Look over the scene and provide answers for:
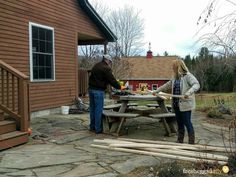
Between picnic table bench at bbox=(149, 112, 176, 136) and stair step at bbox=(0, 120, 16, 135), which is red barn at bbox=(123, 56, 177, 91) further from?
stair step at bbox=(0, 120, 16, 135)

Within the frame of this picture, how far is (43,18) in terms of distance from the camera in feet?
37.7

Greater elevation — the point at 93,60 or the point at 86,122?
the point at 93,60

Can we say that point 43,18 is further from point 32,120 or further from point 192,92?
point 192,92

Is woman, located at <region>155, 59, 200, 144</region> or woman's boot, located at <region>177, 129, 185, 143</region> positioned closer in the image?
woman, located at <region>155, 59, 200, 144</region>

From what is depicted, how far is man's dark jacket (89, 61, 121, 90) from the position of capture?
816cm

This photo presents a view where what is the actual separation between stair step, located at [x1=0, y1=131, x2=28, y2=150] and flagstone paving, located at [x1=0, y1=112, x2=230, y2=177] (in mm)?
117

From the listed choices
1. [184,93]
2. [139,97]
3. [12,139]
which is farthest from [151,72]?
[12,139]

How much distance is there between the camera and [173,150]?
19.6 ft

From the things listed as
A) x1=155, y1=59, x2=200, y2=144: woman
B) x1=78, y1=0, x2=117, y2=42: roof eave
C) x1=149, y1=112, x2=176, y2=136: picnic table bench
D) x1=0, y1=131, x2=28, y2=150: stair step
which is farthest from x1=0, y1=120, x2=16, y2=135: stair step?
x1=78, y1=0, x2=117, y2=42: roof eave

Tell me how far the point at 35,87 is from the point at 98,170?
20.9 ft

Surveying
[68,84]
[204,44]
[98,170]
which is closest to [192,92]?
[204,44]

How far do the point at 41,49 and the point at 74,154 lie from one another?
595 cm

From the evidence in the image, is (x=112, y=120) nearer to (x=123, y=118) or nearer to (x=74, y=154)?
(x=123, y=118)

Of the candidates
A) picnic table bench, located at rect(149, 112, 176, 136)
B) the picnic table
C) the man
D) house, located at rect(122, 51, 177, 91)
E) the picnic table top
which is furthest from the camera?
house, located at rect(122, 51, 177, 91)
